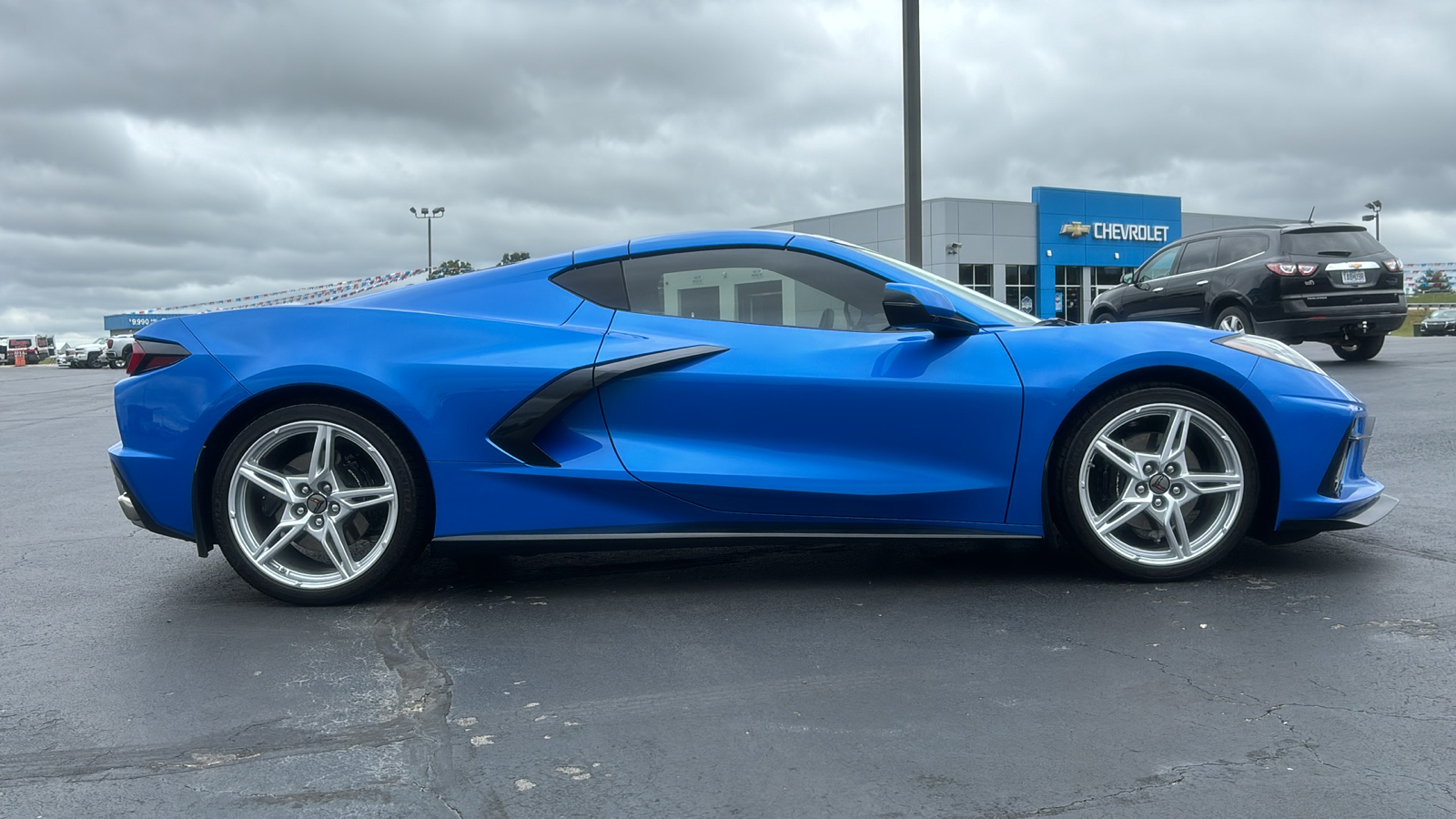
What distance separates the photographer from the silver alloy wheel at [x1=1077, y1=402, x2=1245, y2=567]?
3969mm

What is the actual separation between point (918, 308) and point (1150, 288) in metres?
12.0

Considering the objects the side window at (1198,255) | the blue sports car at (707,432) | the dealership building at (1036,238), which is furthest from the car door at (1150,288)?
the dealership building at (1036,238)

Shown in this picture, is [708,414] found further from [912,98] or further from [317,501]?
[912,98]

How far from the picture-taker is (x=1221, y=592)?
3885 mm

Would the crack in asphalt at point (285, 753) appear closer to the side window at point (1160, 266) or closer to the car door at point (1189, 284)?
the car door at point (1189, 284)

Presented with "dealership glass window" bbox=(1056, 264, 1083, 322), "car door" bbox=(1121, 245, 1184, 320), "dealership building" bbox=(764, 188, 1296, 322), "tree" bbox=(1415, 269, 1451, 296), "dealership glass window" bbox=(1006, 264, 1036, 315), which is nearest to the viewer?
"car door" bbox=(1121, 245, 1184, 320)

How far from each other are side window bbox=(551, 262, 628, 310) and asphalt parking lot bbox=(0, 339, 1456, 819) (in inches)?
42.3

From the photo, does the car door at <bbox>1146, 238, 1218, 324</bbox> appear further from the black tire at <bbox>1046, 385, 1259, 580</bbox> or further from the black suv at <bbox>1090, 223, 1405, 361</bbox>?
the black tire at <bbox>1046, 385, 1259, 580</bbox>

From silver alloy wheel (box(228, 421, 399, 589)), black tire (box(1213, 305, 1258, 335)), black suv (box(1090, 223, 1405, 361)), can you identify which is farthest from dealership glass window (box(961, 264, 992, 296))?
silver alloy wheel (box(228, 421, 399, 589))

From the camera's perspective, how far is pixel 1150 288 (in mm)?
14773

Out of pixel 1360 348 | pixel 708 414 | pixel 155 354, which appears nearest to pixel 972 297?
pixel 708 414

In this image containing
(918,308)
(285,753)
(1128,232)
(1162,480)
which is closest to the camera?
(285,753)

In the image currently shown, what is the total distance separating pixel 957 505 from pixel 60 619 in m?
3.18

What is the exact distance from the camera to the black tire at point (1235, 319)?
12.9 meters
